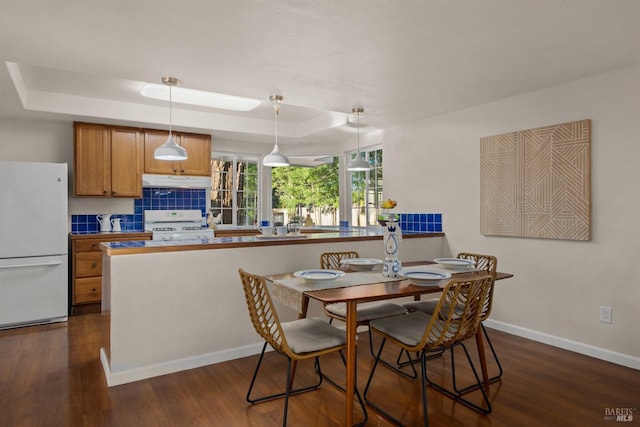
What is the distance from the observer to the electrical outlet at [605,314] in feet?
9.83

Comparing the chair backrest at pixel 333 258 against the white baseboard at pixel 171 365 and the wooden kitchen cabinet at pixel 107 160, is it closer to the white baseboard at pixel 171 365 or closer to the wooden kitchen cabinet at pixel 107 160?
the white baseboard at pixel 171 365

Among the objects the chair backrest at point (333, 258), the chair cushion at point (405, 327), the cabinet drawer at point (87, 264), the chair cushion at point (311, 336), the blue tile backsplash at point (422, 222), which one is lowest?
the chair cushion at point (311, 336)

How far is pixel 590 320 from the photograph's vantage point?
3.11m

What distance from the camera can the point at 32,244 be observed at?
393 centimetres

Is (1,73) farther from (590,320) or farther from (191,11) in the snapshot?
(590,320)

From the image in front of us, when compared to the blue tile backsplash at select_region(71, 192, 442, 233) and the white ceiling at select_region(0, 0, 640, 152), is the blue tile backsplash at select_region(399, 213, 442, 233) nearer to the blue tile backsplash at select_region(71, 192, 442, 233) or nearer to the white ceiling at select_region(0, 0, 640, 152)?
the blue tile backsplash at select_region(71, 192, 442, 233)

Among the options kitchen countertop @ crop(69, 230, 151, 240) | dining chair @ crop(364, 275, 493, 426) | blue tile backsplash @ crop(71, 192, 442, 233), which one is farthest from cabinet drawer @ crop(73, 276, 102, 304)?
dining chair @ crop(364, 275, 493, 426)

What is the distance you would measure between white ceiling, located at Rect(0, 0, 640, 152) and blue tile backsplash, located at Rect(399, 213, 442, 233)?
1248mm

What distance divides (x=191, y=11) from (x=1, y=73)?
2.00 meters

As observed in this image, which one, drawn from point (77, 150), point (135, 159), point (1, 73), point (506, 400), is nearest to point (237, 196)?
point (135, 159)

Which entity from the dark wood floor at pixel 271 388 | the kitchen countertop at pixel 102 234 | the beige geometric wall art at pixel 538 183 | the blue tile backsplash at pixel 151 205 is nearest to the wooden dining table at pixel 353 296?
the dark wood floor at pixel 271 388

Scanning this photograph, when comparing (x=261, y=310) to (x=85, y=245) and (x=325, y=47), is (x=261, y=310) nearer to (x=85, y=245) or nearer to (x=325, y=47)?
(x=325, y=47)

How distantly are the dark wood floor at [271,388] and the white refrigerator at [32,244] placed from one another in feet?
2.71

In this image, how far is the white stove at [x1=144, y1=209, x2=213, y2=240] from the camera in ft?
16.5
